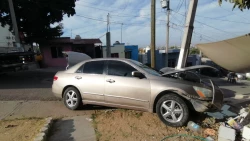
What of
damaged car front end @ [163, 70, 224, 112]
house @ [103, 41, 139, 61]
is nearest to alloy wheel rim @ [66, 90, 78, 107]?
damaged car front end @ [163, 70, 224, 112]

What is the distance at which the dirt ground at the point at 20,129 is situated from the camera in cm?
400

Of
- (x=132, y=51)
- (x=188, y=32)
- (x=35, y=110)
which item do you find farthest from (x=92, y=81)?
(x=132, y=51)

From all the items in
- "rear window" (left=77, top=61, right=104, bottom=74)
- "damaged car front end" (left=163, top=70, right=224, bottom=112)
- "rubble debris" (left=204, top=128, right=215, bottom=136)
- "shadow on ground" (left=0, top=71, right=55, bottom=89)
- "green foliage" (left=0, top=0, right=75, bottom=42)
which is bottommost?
"rubble debris" (left=204, top=128, right=215, bottom=136)

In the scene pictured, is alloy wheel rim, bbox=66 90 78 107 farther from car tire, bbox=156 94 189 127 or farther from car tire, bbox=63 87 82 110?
car tire, bbox=156 94 189 127

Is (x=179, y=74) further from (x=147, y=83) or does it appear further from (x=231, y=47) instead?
(x=231, y=47)

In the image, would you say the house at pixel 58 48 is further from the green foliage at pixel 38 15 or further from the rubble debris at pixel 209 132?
Answer: the rubble debris at pixel 209 132

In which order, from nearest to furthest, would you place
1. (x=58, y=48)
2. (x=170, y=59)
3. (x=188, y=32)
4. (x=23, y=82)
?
1. (x=188, y=32)
2. (x=23, y=82)
3. (x=58, y=48)
4. (x=170, y=59)

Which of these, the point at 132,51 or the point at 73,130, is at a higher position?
the point at 132,51

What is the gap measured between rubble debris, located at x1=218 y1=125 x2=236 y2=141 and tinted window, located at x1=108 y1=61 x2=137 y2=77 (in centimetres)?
240

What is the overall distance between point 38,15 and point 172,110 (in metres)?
16.1

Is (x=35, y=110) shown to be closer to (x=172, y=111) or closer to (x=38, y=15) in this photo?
(x=172, y=111)

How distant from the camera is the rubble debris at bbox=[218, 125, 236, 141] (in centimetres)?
388

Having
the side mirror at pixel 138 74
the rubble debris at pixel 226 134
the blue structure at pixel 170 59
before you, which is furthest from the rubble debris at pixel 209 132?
the blue structure at pixel 170 59

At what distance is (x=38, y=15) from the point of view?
1720 centimetres
